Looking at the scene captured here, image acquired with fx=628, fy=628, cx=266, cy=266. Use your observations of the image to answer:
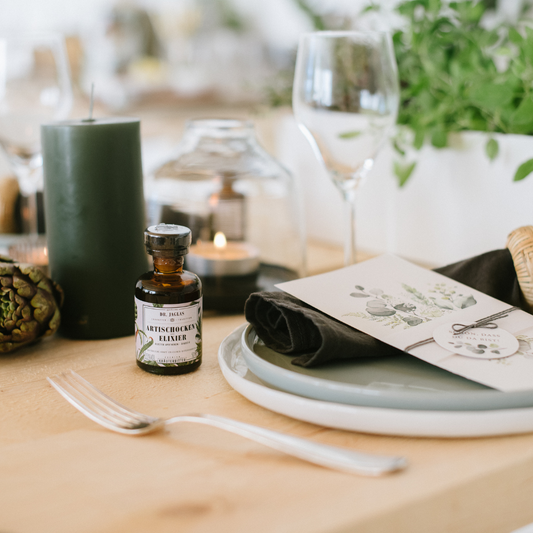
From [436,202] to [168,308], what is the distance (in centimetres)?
49

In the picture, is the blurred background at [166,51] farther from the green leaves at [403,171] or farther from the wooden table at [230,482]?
the wooden table at [230,482]

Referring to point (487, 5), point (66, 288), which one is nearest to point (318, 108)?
point (66, 288)

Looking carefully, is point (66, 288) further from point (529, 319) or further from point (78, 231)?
point (529, 319)

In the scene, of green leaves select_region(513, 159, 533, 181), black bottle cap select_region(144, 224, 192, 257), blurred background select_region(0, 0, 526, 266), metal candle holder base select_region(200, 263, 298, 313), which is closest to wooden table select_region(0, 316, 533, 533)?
black bottle cap select_region(144, 224, 192, 257)

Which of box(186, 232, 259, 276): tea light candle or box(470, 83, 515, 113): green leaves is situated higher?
box(470, 83, 515, 113): green leaves

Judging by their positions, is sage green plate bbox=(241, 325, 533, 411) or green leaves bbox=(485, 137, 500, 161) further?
green leaves bbox=(485, 137, 500, 161)

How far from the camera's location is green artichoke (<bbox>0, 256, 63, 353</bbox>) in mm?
523

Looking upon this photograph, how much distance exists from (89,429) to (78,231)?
0.23 meters

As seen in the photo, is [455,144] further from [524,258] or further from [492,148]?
[524,258]

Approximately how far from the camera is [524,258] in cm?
52

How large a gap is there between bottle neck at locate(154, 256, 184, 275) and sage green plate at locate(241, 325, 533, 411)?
8 cm

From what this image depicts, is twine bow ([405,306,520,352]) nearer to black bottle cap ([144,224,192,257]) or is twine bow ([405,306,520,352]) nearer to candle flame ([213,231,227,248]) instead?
black bottle cap ([144,224,192,257])

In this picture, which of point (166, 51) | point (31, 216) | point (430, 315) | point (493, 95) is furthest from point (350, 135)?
point (166, 51)

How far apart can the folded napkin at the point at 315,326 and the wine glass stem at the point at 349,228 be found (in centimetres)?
17
